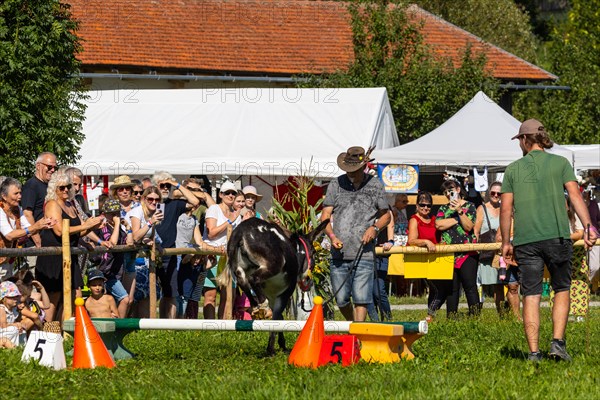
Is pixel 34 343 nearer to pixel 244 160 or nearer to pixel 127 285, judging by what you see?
pixel 127 285

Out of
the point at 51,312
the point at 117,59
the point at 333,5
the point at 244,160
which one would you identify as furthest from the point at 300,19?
the point at 51,312

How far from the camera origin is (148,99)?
963 inches

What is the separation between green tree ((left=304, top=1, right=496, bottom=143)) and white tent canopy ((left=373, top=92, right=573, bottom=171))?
12031 mm

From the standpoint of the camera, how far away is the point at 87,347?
9594 millimetres

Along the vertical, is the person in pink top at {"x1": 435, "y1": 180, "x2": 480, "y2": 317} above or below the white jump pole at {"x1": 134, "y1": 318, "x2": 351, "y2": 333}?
above

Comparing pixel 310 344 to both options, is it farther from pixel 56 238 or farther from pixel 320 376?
pixel 56 238

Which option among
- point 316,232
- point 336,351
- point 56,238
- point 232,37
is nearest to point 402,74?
point 232,37


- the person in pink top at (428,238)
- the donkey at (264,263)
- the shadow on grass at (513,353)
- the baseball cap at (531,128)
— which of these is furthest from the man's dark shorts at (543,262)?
the person in pink top at (428,238)

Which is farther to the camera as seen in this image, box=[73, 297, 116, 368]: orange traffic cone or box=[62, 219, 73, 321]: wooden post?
box=[62, 219, 73, 321]: wooden post

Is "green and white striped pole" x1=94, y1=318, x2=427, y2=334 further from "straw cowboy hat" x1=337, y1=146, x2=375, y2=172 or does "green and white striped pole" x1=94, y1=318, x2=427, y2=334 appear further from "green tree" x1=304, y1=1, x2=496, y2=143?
"green tree" x1=304, y1=1, x2=496, y2=143

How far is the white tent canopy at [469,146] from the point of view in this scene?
799 inches

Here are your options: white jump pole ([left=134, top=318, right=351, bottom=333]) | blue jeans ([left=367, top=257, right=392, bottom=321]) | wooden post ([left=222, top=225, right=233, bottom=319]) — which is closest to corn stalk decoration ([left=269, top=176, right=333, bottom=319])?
blue jeans ([left=367, top=257, right=392, bottom=321])

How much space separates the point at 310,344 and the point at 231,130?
44.6 feet

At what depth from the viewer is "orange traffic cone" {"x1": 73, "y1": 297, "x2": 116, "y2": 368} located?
954 centimetres
